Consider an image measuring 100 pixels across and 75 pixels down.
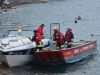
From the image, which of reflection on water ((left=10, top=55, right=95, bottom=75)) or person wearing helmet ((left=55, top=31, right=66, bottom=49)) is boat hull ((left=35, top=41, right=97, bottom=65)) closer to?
reflection on water ((left=10, top=55, right=95, bottom=75))

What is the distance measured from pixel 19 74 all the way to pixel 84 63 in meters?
5.13

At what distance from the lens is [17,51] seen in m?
19.6

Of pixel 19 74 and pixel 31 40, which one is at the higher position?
pixel 31 40

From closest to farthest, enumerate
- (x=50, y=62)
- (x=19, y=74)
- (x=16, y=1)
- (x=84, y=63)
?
(x=19, y=74), (x=50, y=62), (x=84, y=63), (x=16, y=1)

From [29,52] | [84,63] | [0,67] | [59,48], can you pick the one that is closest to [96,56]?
[84,63]

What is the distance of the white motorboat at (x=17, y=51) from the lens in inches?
765

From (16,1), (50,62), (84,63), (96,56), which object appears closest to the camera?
(50,62)

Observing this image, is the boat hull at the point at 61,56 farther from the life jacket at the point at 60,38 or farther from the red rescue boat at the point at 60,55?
the life jacket at the point at 60,38

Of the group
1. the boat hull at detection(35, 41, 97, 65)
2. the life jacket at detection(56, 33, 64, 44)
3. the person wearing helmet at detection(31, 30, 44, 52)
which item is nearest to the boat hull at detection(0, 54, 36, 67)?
the boat hull at detection(35, 41, 97, 65)

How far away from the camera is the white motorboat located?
19.4m

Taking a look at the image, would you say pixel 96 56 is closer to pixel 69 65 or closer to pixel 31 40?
pixel 69 65

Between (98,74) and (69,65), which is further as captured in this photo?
(69,65)

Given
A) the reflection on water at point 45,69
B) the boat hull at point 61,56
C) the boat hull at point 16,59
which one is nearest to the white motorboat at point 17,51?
the boat hull at point 16,59

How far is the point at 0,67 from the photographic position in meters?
20.1
